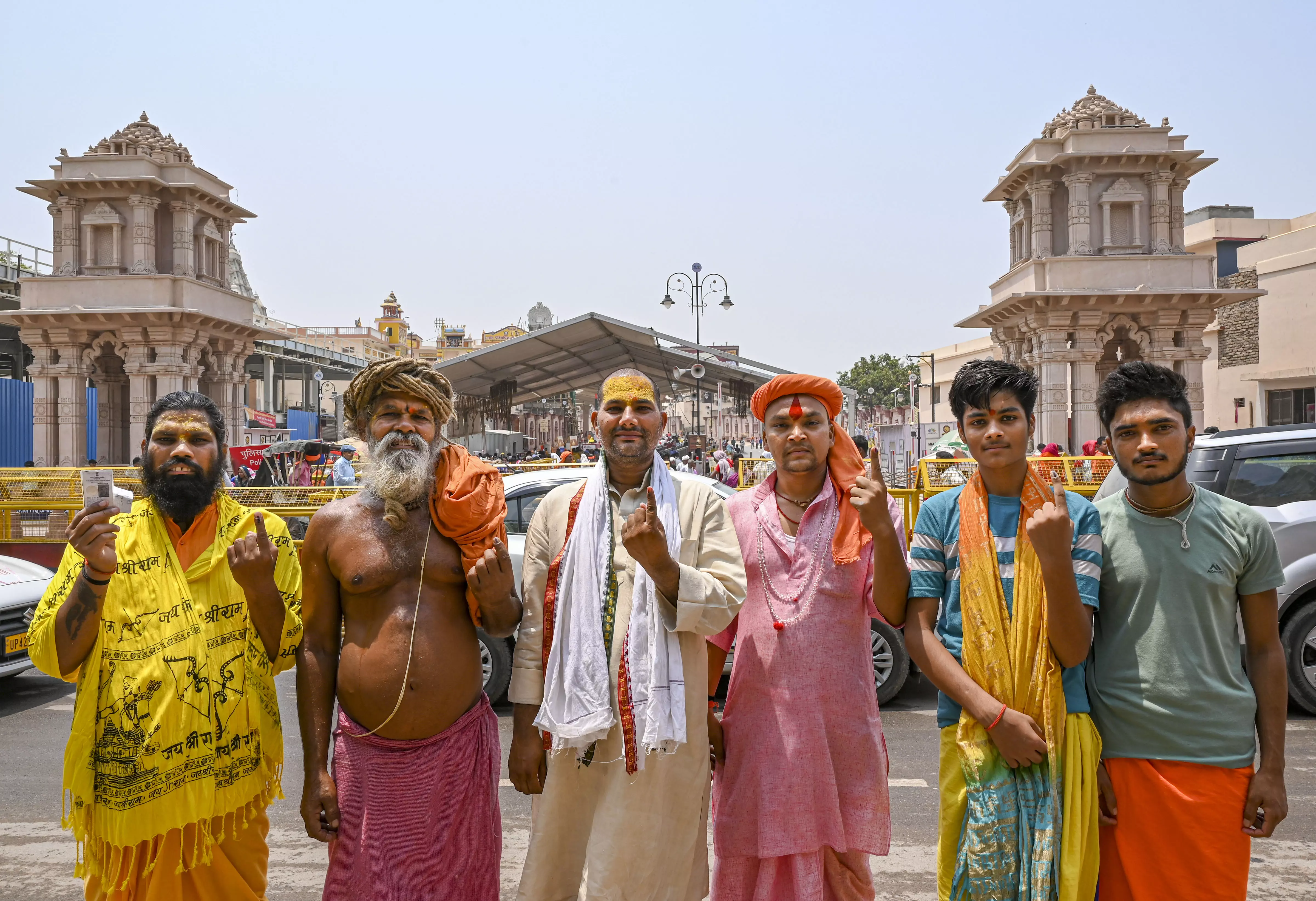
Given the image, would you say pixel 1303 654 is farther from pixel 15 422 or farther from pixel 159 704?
pixel 15 422

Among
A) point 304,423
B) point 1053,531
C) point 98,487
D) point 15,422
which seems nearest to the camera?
point 1053,531

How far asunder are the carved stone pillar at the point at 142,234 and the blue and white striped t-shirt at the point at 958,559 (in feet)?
107

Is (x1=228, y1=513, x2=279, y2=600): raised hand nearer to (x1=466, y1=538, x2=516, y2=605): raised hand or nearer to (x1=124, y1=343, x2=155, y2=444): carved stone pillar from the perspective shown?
(x1=466, y1=538, x2=516, y2=605): raised hand

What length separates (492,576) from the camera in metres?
Answer: 2.71

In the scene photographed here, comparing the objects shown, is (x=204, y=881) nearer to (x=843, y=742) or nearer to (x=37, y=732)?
(x=843, y=742)

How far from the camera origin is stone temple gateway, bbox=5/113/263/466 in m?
29.1

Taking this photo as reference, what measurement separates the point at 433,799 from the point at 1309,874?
148 inches

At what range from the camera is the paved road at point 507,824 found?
12.7 ft

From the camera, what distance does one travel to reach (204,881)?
2738 millimetres

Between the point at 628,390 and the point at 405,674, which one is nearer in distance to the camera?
the point at 405,674

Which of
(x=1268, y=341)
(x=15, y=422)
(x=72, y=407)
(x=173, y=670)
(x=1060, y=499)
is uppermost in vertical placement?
(x=1268, y=341)

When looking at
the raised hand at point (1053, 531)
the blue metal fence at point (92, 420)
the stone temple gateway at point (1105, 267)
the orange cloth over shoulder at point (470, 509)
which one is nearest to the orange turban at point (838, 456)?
the raised hand at point (1053, 531)

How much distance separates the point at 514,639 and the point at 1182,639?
439 centimetres

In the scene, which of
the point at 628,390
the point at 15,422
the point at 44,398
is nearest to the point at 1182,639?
the point at 628,390
